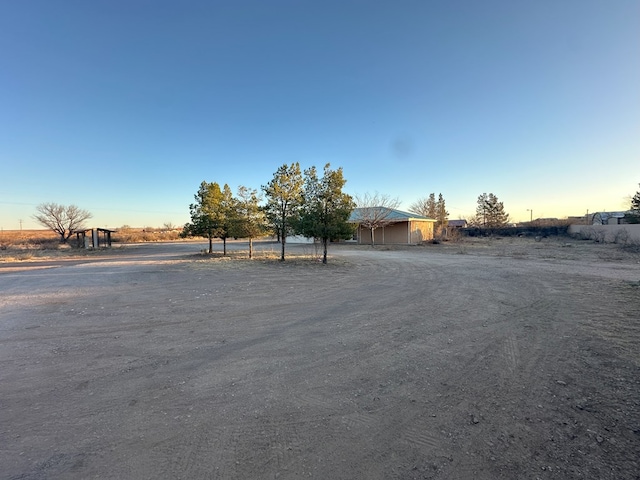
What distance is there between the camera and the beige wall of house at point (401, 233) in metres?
31.8

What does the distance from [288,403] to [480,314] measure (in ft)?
15.1

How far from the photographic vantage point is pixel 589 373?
350cm

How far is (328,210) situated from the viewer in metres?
15.7

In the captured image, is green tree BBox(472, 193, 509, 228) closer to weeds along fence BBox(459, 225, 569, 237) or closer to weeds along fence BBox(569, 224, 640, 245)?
weeds along fence BBox(459, 225, 569, 237)

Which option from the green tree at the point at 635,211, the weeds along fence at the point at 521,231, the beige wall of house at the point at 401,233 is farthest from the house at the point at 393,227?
the green tree at the point at 635,211

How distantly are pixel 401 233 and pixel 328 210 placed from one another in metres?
18.6

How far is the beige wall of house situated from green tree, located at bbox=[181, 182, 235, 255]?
681 inches

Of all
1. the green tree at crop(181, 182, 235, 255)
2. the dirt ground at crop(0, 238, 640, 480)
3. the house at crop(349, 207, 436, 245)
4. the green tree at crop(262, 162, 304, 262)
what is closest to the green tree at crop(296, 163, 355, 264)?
the green tree at crop(262, 162, 304, 262)

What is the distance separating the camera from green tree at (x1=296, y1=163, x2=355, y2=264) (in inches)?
606

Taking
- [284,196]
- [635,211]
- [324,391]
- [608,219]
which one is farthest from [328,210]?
[608,219]

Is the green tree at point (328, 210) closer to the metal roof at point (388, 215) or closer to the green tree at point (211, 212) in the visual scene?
the green tree at point (211, 212)

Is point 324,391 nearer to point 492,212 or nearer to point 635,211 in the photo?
point 635,211

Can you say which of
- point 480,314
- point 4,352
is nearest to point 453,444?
point 480,314

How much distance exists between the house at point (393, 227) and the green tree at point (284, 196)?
14019mm
